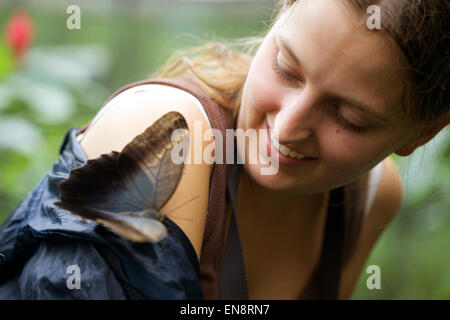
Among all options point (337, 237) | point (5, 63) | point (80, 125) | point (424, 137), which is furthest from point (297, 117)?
point (5, 63)

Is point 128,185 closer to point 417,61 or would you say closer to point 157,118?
point 157,118

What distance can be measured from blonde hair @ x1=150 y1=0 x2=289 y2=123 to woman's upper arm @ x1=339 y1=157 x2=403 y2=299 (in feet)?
1.69

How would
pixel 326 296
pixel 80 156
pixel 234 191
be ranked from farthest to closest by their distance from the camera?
pixel 326 296 < pixel 234 191 < pixel 80 156

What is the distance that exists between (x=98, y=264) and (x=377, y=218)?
872 millimetres

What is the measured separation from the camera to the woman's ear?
92 cm

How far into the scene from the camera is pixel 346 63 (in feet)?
2.42

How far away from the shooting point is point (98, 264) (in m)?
0.73

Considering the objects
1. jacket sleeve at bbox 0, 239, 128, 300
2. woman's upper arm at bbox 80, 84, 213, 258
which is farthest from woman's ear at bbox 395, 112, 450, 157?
jacket sleeve at bbox 0, 239, 128, 300

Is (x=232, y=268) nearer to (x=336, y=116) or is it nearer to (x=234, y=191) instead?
(x=234, y=191)

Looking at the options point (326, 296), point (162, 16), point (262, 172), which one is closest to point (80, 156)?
point (262, 172)

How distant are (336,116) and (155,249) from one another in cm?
38

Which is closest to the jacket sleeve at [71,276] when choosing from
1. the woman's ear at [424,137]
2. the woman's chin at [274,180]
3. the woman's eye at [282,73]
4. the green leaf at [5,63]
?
the woman's chin at [274,180]

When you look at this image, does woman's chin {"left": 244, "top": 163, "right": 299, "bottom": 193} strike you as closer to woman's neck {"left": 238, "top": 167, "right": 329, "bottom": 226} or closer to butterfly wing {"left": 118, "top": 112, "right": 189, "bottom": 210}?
woman's neck {"left": 238, "top": 167, "right": 329, "bottom": 226}

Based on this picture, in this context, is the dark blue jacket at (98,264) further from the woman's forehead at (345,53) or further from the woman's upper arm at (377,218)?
the woman's upper arm at (377,218)
